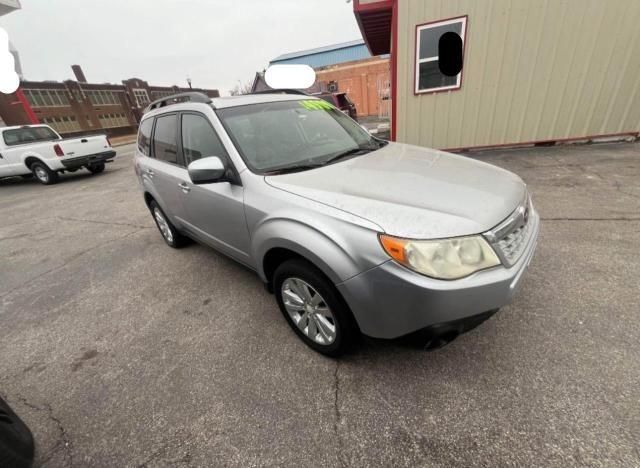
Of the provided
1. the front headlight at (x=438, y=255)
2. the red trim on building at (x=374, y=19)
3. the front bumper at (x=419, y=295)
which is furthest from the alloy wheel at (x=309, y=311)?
the red trim on building at (x=374, y=19)

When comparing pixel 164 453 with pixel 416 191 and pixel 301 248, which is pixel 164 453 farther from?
pixel 416 191

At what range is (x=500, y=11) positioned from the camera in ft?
18.5

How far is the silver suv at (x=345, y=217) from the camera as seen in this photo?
1.43 m

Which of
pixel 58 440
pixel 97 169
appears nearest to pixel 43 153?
pixel 97 169

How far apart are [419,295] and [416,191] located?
0.63 metres

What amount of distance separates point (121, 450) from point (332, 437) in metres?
1.19

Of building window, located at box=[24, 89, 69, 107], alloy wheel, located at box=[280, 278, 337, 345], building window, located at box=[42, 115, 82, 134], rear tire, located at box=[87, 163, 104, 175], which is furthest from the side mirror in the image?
building window, located at box=[42, 115, 82, 134]

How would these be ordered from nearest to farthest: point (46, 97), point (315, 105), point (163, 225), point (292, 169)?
point (292, 169) → point (315, 105) → point (163, 225) → point (46, 97)

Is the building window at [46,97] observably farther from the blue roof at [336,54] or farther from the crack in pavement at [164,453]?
the crack in pavement at [164,453]

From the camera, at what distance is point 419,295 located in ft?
4.55

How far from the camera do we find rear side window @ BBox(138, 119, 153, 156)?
11.4 ft

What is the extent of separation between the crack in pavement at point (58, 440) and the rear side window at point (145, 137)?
2.64 m

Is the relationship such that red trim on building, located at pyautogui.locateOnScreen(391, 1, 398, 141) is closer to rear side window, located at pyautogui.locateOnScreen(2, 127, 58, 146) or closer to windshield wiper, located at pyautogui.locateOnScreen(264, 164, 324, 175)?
windshield wiper, located at pyautogui.locateOnScreen(264, 164, 324, 175)

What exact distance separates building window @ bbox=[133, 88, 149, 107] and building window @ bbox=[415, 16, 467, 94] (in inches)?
1683
